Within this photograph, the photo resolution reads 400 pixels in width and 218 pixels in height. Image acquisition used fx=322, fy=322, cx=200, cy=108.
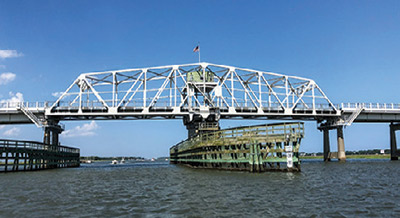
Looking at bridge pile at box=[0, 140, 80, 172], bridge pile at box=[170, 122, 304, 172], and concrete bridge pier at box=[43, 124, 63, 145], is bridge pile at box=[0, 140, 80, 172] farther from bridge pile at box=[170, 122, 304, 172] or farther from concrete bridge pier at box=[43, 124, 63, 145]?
bridge pile at box=[170, 122, 304, 172]

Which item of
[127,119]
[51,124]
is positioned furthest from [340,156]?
[51,124]

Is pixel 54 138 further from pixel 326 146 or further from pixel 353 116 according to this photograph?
pixel 353 116

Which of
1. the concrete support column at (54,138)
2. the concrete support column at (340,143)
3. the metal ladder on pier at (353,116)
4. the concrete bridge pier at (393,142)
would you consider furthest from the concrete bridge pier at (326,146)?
the concrete support column at (54,138)

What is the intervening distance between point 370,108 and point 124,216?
90.6 meters

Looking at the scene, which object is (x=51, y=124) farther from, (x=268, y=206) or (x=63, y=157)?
(x=268, y=206)

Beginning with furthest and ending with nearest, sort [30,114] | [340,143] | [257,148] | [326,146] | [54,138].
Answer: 1. [326,146]
2. [340,143]
3. [54,138]
4. [30,114]
5. [257,148]

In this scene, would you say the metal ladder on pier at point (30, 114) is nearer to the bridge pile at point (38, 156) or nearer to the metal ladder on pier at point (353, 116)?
the bridge pile at point (38, 156)

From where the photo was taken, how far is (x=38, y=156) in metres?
51.3

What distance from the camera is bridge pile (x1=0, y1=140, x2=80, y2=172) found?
43375 millimetres

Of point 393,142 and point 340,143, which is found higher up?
point 393,142

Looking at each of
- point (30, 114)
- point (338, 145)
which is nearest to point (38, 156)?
point (30, 114)

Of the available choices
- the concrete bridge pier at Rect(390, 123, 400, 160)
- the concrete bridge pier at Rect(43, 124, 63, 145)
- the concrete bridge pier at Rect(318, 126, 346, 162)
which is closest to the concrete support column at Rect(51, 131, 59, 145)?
the concrete bridge pier at Rect(43, 124, 63, 145)

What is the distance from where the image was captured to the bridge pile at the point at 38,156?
43.4 metres

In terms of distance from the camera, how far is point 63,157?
218 ft
